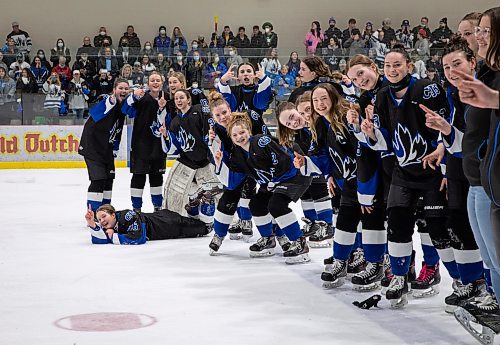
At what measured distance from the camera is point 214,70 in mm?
14562

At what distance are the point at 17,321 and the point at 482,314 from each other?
2.16 meters

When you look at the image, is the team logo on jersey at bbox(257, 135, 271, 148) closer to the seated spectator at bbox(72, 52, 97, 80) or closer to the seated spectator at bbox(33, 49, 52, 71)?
the seated spectator at bbox(72, 52, 97, 80)

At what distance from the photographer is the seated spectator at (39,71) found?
15.2 m

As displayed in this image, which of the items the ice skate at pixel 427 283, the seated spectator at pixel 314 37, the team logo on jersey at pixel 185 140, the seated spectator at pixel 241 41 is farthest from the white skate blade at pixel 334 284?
the seated spectator at pixel 314 37

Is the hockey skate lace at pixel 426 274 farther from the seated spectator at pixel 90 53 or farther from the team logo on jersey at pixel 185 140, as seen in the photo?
the seated spectator at pixel 90 53

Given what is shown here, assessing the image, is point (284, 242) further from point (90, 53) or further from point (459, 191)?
point (90, 53)

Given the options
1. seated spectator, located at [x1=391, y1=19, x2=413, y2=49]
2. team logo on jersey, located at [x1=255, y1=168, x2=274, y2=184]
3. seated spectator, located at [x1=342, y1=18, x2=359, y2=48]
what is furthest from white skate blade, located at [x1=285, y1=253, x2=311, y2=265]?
seated spectator, located at [x1=342, y1=18, x2=359, y2=48]

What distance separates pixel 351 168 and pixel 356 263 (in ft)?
2.01

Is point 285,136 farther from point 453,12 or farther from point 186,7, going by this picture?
point 453,12

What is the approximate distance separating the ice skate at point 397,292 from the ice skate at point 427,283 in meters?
0.27

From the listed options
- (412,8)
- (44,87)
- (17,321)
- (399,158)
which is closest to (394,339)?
(399,158)

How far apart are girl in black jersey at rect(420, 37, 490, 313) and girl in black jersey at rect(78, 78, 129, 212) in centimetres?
369

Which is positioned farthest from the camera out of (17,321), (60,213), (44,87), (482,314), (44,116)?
(44,87)

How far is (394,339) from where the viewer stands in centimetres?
365
